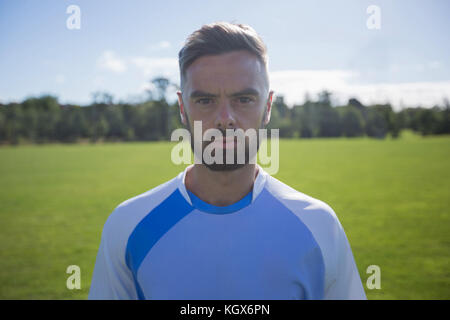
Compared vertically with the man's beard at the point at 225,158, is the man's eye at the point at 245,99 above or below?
above

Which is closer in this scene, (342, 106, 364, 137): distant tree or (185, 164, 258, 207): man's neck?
(185, 164, 258, 207): man's neck

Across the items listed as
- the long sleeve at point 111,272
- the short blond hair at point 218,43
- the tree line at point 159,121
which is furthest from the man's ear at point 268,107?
the tree line at point 159,121

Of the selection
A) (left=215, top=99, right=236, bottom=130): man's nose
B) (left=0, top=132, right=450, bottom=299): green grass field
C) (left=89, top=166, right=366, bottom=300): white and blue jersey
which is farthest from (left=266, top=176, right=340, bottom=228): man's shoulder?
(left=0, top=132, right=450, bottom=299): green grass field

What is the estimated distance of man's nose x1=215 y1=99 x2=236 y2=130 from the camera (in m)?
1.82

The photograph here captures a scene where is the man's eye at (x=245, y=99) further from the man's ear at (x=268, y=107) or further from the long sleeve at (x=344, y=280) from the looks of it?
the long sleeve at (x=344, y=280)

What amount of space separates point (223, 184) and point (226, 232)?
→ 31cm

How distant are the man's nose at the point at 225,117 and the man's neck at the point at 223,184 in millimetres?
347

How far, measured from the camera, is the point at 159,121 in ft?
251

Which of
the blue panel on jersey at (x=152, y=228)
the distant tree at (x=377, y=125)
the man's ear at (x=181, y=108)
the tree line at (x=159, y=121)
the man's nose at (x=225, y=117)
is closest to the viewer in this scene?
the man's nose at (x=225, y=117)

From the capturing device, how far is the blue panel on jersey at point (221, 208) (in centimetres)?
198

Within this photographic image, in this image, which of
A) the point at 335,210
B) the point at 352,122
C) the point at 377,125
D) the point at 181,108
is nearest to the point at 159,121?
the point at 352,122

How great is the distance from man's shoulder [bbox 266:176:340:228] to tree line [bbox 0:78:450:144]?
6778 centimetres

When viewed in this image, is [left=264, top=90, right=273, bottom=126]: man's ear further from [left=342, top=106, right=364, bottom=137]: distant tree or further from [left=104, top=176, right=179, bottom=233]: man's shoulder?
[left=342, top=106, right=364, bottom=137]: distant tree
